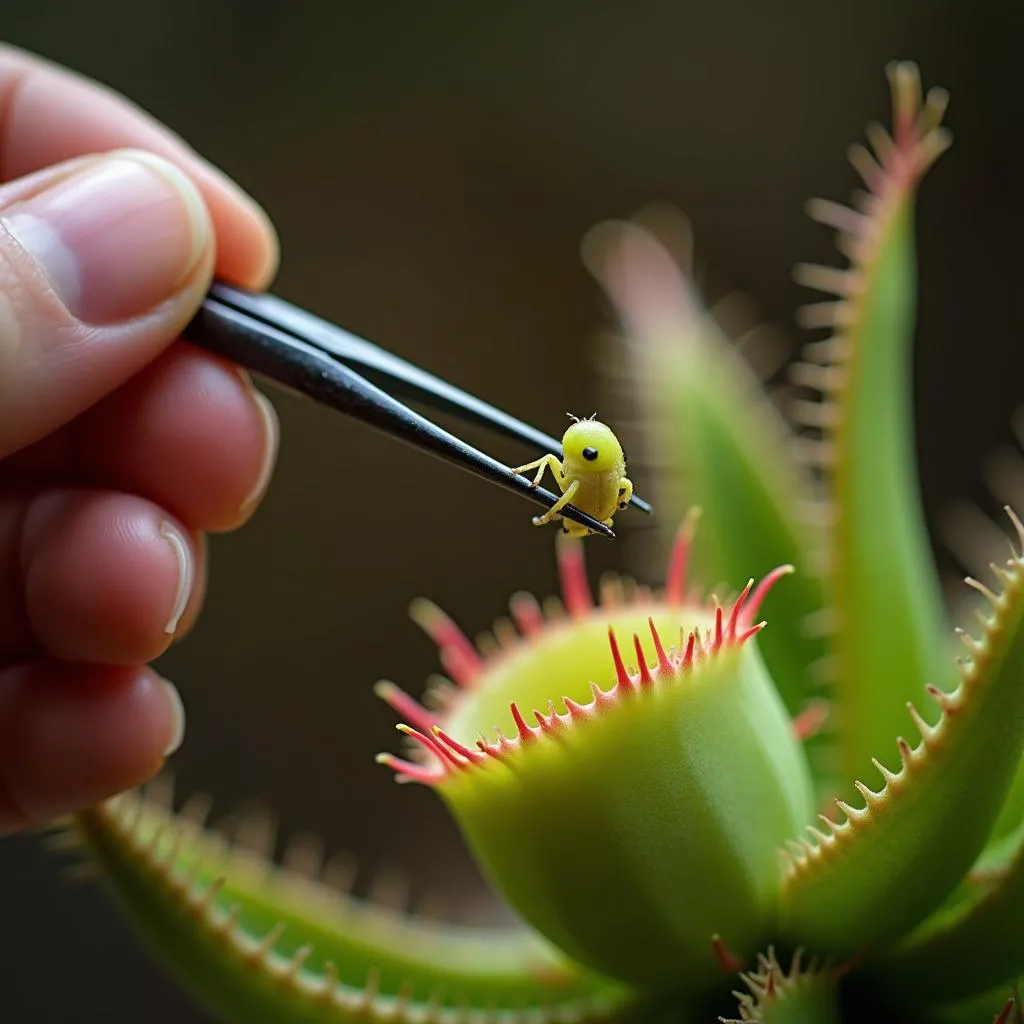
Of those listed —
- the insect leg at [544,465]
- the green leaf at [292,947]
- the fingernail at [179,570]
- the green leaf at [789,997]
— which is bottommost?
the green leaf at [292,947]

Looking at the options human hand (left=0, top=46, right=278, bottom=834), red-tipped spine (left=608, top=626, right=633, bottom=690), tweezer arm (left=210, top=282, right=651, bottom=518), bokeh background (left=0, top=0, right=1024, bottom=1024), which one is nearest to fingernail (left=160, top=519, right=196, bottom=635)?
human hand (left=0, top=46, right=278, bottom=834)

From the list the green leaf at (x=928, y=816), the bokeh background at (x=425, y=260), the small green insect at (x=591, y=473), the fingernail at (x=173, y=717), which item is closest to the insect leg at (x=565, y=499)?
the small green insect at (x=591, y=473)

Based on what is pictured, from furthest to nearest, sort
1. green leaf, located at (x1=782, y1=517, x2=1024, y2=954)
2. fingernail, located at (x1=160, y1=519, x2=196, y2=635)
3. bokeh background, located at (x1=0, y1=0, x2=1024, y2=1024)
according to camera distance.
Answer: bokeh background, located at (x1=0, y1=0, x2=1024, y2=1024) < fingernail, located at (x1=160, y1=519, x2=196, y2=635) < green leaf, located at (x1=782, y1=517, x2=1024, y2=954)

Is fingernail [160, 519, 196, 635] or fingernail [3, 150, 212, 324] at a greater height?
fingernail [3, 150, 212, 324]

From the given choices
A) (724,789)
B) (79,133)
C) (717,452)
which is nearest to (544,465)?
(724,789)

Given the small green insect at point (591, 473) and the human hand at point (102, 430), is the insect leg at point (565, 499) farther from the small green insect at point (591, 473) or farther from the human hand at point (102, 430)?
the human hand at point (102, 430)

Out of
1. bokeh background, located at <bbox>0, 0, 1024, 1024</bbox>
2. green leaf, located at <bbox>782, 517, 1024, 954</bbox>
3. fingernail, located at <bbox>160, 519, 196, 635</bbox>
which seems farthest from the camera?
bokeh background, located at <bbox>0, 0, 1024, 1024</bbox>

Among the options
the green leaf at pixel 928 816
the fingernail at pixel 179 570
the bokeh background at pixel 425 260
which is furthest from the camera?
the bokeh background at pixel 425 260

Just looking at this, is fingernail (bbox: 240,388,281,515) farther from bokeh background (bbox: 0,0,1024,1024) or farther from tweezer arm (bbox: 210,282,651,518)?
bokeh background (bbox: 0,0,1024,1024)
